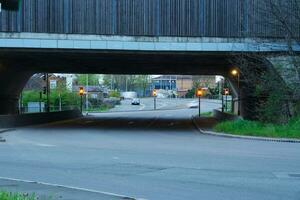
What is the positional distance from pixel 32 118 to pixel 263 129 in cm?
2144

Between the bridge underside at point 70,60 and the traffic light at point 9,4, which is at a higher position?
the bridge underside at point 70,60

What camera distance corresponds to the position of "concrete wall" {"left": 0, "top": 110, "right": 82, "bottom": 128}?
4156 cm

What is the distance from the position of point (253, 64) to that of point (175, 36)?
494 cm

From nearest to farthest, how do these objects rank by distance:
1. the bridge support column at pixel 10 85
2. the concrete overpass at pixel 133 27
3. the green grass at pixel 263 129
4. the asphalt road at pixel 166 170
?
the asphalt road at pixel 166 170, the green grass at pixel 263 129, the concrete overpass at pixel 133 27, the bridge support column at pixel 10 85

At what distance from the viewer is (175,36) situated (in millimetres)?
35500

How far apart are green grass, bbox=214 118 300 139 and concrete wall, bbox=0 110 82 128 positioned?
14.9m

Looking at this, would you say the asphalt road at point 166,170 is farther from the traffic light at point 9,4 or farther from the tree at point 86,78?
the tree at point 86,78

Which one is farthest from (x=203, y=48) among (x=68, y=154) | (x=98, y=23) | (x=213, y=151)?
(x=68, y=154)

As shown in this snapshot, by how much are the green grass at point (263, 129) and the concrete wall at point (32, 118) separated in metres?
14.9

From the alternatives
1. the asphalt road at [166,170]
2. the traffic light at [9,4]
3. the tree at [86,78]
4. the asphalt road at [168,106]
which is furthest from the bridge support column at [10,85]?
the tree at [86,78]

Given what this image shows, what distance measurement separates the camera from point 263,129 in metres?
33.6

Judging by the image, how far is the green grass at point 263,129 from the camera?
31.7 m

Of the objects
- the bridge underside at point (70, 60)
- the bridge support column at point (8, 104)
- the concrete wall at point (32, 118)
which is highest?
the bridge underside at point (70, 60)

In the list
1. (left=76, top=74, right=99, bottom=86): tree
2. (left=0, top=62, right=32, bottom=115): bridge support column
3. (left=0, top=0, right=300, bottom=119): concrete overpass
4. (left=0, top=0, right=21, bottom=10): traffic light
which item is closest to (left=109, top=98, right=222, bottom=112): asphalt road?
(left=76, top=74, right=99, bottom=86): tree
